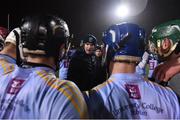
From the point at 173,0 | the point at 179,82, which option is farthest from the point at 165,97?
the point at 173,0

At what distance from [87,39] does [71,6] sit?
32.7ft

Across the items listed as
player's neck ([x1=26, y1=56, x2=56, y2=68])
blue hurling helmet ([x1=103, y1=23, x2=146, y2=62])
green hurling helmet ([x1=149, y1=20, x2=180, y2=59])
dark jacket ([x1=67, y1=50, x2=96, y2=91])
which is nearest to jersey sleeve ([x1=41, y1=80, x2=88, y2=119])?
player's neck ([x1=26, y1=56, x2=56, y2=68])

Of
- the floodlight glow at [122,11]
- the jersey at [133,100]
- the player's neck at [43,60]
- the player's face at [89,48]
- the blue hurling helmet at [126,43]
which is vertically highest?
the floodlight glow at [122,11]

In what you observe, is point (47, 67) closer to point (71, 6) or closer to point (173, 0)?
point (71, 6)

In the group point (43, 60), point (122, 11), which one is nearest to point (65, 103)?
point (43, 60)

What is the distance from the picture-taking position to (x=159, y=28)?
304cm

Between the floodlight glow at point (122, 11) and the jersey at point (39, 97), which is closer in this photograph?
the jersey at point (39, 97)

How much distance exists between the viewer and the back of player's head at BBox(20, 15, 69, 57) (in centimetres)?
237

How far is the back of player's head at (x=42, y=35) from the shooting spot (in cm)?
237

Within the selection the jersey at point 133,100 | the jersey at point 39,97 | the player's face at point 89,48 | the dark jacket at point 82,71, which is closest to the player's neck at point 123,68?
the jersey at point 133,100

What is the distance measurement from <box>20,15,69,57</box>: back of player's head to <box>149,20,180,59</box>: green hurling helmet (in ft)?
3.16

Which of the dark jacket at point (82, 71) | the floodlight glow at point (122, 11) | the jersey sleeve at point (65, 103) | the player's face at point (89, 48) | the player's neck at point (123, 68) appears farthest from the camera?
the floodlight glow at point (122, 11)

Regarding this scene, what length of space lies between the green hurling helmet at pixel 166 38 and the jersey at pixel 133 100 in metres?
0.51

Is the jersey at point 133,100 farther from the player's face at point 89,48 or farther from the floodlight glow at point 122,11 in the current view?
the floodlight glow at point 122,11
